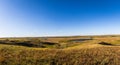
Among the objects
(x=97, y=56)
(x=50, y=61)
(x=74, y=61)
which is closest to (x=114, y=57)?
(x=97, y=56)

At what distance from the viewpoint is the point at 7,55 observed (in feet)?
109

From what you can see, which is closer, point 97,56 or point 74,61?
point 74,61

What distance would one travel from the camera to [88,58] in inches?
1293

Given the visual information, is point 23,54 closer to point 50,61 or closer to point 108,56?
point 50,61

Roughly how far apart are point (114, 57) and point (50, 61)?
13233 millimetres

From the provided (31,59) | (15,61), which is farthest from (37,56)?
(15,61)

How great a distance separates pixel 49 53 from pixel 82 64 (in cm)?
746

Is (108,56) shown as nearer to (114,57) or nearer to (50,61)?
(114,57)

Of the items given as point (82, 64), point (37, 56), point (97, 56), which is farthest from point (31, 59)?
point (97, 56)

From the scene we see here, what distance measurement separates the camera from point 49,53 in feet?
113

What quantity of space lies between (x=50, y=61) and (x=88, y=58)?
7.72m

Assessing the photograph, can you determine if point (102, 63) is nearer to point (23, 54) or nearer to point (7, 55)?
point (23, 54)

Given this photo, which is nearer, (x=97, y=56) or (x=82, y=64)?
(x=82, y=64)

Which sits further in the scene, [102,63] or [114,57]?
[114,57]
